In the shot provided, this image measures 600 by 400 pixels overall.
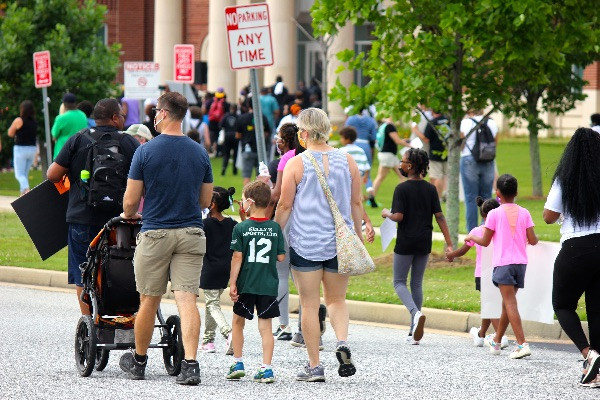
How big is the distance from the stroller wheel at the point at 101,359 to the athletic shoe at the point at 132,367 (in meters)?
0.13

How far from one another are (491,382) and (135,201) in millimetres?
2649

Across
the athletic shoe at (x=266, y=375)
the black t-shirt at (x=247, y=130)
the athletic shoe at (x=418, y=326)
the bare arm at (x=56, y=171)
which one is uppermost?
the bare arm at (x=56, y=171)

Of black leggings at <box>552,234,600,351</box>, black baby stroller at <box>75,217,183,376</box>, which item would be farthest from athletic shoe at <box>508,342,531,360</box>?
black baby stroller at <box>75,217,183,376</box>

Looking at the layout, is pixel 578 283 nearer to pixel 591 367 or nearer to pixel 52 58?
pixel 591 367

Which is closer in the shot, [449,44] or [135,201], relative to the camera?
[135,201]

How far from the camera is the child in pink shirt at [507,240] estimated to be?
1064cm

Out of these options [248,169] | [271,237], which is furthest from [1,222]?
[271,237]

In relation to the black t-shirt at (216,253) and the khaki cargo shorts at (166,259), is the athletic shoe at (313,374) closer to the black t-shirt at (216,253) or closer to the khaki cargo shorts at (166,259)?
the khaki cargo shorts at (166,259)

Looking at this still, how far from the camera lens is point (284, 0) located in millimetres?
42656

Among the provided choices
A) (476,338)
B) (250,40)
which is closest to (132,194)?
(476,338)

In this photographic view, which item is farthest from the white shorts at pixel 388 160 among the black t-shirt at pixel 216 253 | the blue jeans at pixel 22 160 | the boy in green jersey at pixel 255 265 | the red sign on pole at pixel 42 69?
the boy in green jersey at pixel 255 265

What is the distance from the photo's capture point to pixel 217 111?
3625 centimetres

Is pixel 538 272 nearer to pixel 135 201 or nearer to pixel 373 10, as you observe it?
pixel 135 201

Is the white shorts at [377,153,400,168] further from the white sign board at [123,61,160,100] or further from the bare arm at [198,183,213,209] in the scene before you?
the bare arm at [198,183,213,209]
